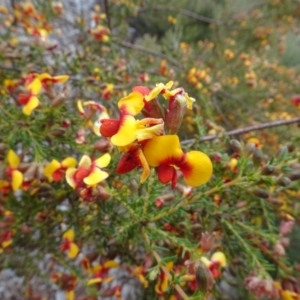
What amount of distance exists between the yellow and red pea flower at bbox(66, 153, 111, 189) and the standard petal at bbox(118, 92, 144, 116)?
17cm

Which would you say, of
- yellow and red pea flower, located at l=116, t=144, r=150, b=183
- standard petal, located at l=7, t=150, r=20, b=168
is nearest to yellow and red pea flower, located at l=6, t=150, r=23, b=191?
standard petal, located at l=7, t=150, r=20, b=168

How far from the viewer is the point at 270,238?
79 centimetres

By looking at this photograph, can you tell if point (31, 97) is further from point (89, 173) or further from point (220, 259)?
point (220, 259)

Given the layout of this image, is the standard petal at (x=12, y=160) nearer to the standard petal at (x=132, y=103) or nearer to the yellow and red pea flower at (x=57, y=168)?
the yellow and red pea flower at (x=57, y=168)

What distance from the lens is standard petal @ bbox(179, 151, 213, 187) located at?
47cm

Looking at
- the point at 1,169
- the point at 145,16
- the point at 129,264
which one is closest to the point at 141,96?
the point at 1,169

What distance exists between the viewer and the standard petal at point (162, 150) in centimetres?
44

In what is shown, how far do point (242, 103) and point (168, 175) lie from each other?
1812mm

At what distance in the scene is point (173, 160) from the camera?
18.1 inches

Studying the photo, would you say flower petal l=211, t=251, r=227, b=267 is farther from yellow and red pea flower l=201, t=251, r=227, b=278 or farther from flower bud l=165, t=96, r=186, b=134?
flower bud l=165, t=96, r=186, b=134

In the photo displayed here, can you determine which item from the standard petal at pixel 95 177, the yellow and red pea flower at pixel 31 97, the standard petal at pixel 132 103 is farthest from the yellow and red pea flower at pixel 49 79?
the standard petal at pixel 132 103

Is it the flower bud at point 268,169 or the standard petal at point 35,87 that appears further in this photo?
the standard petal at point 35,87

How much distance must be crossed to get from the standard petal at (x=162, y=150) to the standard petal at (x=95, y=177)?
173 mm

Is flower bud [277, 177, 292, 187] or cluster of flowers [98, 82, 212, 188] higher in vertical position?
cluster of flowers [98, 82, 212, 188]
